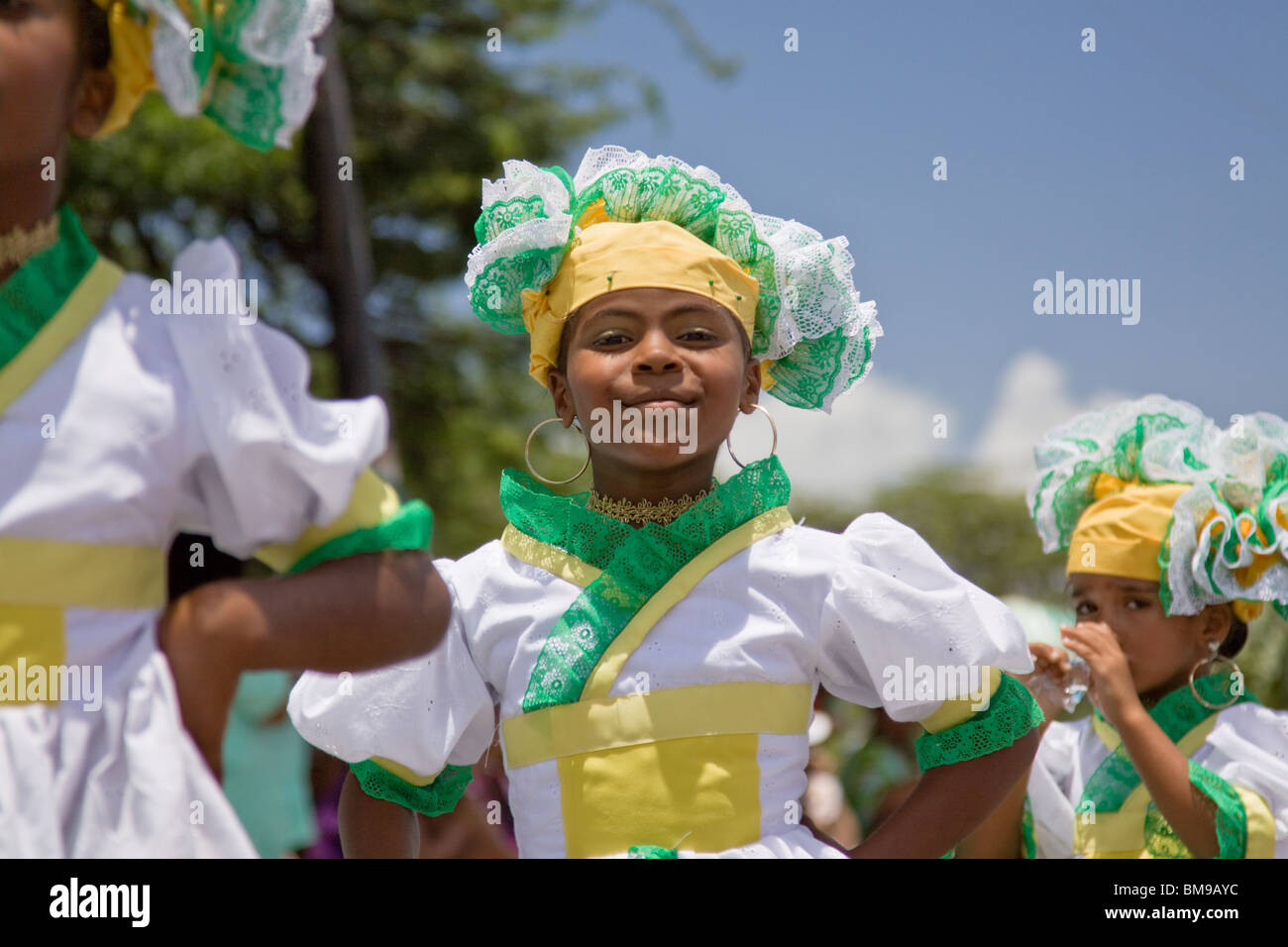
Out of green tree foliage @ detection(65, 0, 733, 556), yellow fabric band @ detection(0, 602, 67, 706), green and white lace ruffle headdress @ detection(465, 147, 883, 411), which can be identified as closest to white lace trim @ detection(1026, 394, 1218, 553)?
green and white lace ruffle headdress @ detection(465, 147, 883, 411)

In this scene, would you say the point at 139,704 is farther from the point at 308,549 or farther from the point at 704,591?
the point at 704,591

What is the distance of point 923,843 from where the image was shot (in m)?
2.44

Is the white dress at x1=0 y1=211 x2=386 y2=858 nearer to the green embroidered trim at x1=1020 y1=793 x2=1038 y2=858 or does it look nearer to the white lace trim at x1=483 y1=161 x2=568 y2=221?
the white lace trim at x1=483 y1=161 x2=568 y2=221

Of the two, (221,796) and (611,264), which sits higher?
(611,264)

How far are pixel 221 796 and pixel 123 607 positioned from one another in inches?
10.0

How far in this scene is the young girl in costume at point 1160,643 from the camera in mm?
3207

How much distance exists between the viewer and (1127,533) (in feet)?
11.7

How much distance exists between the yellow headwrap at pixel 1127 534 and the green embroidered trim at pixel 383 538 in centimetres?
204

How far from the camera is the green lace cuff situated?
315 cm

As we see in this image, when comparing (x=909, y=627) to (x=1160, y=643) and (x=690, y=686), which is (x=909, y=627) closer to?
(x=690, y=686)

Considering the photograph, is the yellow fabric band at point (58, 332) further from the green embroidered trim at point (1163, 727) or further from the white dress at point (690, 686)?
the green embroidered trim at point (1163, 727)

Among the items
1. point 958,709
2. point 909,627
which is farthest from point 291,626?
point 958,709

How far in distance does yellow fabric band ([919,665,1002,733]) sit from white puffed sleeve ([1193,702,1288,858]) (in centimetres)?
94
